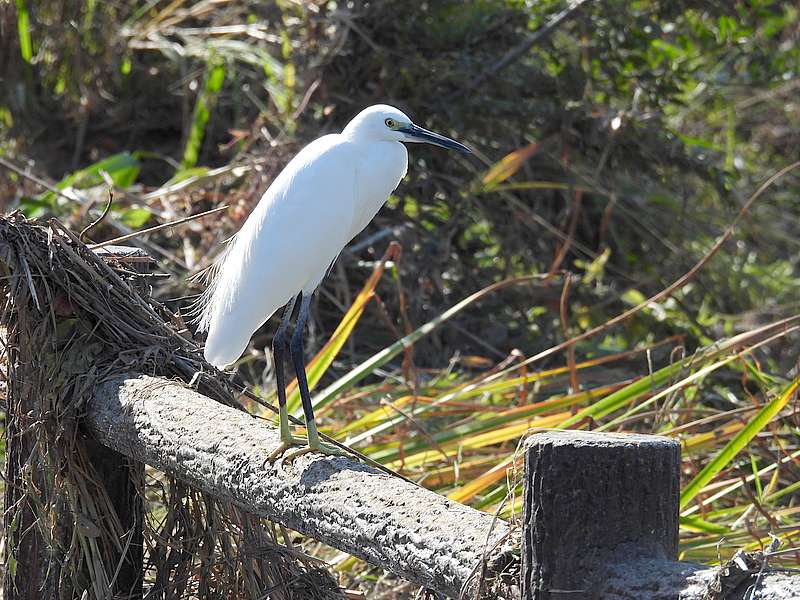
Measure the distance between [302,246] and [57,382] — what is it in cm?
51

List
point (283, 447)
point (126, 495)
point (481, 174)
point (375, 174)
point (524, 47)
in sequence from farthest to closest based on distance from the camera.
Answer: point (481, 174) → point (524, 47) → point (375, 174) → point (126, 495) → point (283, 447)

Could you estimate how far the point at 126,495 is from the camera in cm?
177

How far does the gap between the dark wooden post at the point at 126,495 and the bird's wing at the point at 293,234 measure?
0.18 metres

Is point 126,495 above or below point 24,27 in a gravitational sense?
above

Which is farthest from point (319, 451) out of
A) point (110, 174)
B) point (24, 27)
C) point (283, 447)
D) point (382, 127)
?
point (24, 27)

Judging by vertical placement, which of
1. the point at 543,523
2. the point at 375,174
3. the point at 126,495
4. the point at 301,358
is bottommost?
the point at 126,495

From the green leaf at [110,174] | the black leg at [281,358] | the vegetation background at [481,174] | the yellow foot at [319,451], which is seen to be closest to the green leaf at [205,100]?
the vegetation background at [481,174]

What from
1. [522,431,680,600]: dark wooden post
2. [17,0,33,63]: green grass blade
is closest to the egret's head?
[522,431,680,600]: dark wooden post

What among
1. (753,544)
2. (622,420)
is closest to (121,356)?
(622,420)

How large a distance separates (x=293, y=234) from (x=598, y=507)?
108cm

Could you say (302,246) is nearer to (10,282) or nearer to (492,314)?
(10,282)

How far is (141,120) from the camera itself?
510 centimetres

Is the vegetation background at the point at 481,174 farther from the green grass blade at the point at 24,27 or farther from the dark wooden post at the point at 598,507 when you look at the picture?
Result: the dark wooden post at the point at 598,507

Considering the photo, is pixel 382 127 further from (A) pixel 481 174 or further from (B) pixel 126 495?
(A) pixel 481 174
